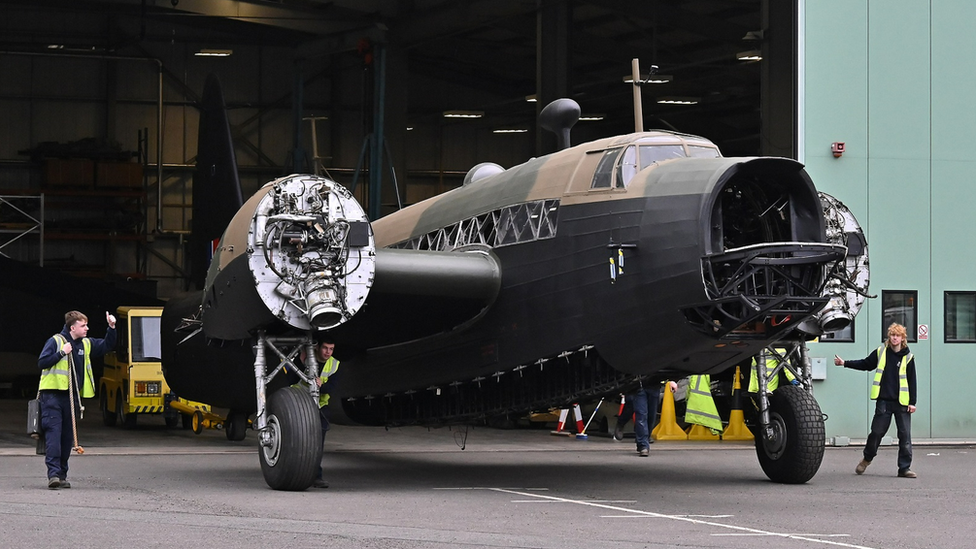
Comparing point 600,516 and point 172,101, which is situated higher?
point 172,101

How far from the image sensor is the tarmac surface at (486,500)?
425 inches

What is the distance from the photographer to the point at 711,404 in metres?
22.7

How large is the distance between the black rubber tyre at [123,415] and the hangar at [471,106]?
951 centimetres

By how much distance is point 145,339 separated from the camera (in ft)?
86.1

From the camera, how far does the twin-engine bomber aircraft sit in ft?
45.3

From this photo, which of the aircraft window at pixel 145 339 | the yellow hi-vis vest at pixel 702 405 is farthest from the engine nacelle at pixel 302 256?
the aircraft window at pixel 145 339

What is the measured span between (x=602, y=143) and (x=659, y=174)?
1238mm

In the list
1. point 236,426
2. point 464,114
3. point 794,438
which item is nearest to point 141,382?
point 236,426

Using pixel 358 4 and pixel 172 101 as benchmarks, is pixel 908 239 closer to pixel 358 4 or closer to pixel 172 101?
pixel 358 4

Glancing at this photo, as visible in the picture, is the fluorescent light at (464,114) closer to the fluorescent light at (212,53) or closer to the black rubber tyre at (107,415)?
the fluorescent light at (212,53)

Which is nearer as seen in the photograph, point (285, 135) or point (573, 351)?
point (573, 351)

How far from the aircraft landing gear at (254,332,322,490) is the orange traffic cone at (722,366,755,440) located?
11864mm

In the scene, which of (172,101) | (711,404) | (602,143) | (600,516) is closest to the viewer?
(600,516)

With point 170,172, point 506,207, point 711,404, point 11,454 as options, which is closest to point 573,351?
point 506,207
